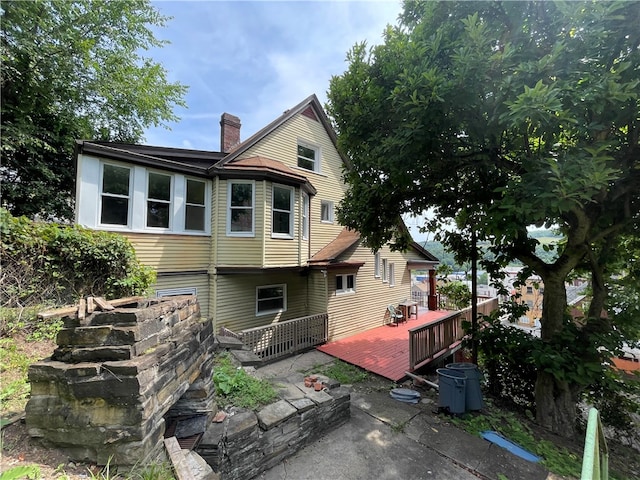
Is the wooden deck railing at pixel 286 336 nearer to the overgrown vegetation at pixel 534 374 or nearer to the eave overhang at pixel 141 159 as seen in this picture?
the overgrown vegetation at pixel 534 374

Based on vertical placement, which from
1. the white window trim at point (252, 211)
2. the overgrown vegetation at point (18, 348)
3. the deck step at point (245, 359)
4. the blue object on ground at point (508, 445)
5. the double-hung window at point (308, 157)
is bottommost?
the blue object on ground at point (508, 445)

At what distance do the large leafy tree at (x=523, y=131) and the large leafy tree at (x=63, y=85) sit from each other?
1187 centimetres

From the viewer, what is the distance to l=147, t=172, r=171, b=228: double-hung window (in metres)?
7.85

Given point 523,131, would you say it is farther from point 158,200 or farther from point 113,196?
point 113,196

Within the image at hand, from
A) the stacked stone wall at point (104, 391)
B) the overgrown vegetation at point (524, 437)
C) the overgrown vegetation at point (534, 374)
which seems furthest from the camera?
the overgrown vegetation at point (534, 374)

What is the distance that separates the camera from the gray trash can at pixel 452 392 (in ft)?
17.3

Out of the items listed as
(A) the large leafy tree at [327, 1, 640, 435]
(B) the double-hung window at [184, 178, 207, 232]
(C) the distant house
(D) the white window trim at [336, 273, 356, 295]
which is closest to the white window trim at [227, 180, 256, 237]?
(C) the distant house

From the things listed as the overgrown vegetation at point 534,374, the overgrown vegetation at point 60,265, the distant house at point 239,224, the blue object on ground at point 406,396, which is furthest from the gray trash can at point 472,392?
the overgrown vegetation at point 60,265

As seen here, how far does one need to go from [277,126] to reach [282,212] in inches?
153

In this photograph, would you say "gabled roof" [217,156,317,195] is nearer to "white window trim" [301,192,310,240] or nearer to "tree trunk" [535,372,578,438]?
"white window trim" [301,192,310,240]

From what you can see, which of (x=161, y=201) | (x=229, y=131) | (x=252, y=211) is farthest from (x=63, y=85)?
(x=252, y=211)

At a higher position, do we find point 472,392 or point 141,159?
point 141,159

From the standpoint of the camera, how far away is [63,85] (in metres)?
11.2

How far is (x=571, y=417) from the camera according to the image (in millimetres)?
5535
